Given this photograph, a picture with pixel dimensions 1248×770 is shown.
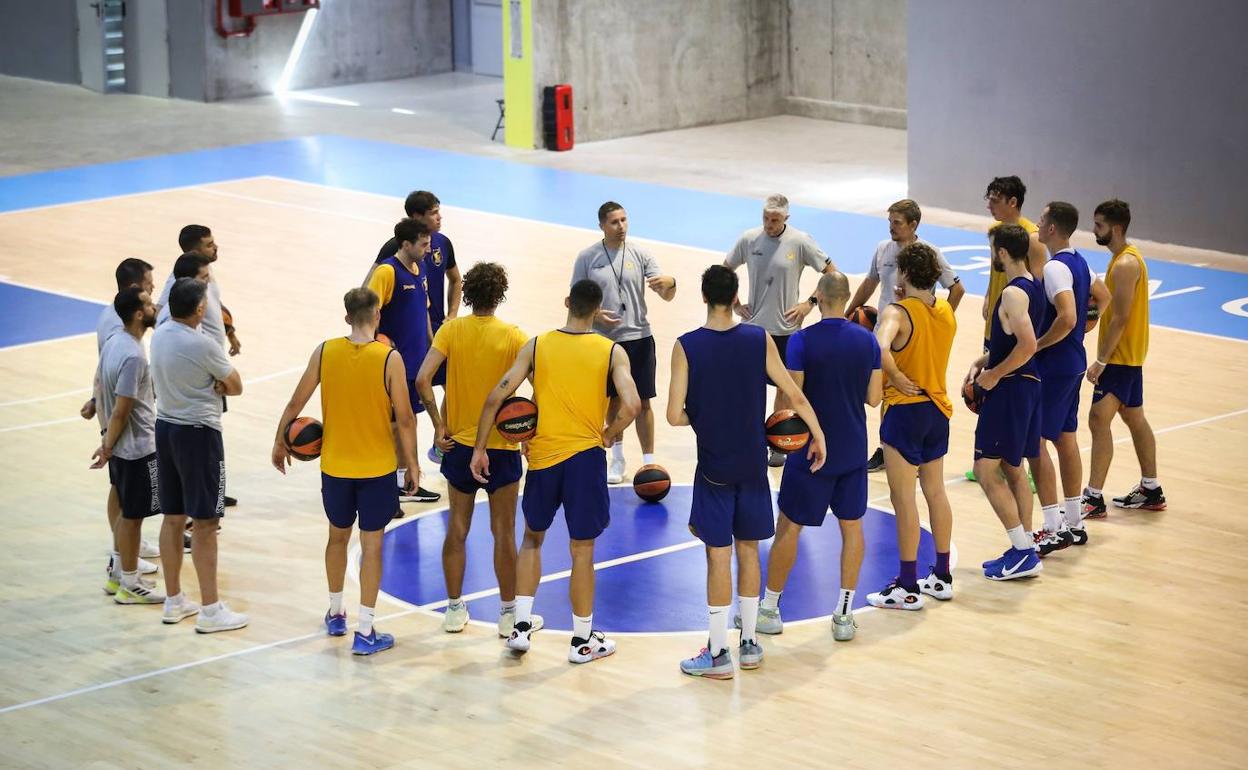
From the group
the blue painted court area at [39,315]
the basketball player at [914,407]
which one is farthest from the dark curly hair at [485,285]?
the blue painted court area at [39,315]

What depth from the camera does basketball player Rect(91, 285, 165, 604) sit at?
364 inches

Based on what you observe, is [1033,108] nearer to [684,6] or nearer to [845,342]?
[684,6]

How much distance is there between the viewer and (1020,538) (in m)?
9.73

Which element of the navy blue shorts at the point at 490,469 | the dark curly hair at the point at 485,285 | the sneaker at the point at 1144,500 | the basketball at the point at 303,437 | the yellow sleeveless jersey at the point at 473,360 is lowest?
the sneaker at the point at 1144,500

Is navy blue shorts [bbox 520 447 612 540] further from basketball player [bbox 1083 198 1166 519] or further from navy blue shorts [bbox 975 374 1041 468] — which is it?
basketball player [bbox 1083 198 1166 519]

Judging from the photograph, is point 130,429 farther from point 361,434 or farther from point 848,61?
point 848,61

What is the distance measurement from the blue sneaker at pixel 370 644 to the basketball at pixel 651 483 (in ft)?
9.05

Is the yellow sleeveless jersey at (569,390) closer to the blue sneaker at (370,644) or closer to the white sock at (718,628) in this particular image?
the white sock at (718,628)

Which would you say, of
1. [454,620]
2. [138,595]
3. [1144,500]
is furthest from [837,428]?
[138,595]

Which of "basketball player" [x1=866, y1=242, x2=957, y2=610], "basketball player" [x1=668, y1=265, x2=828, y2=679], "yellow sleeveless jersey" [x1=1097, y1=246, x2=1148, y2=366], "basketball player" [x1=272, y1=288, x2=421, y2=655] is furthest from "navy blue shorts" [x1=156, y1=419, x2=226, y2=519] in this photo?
"yellow sleeveless jersey" [x1=1097, y1=246, x2=1148, y2=366]

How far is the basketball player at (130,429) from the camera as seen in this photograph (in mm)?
9250

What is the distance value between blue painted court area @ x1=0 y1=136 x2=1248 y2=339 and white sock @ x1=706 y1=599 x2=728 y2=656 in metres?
8.65

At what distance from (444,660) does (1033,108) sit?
44.9 ft

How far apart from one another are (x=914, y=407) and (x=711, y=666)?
5.90 ft
